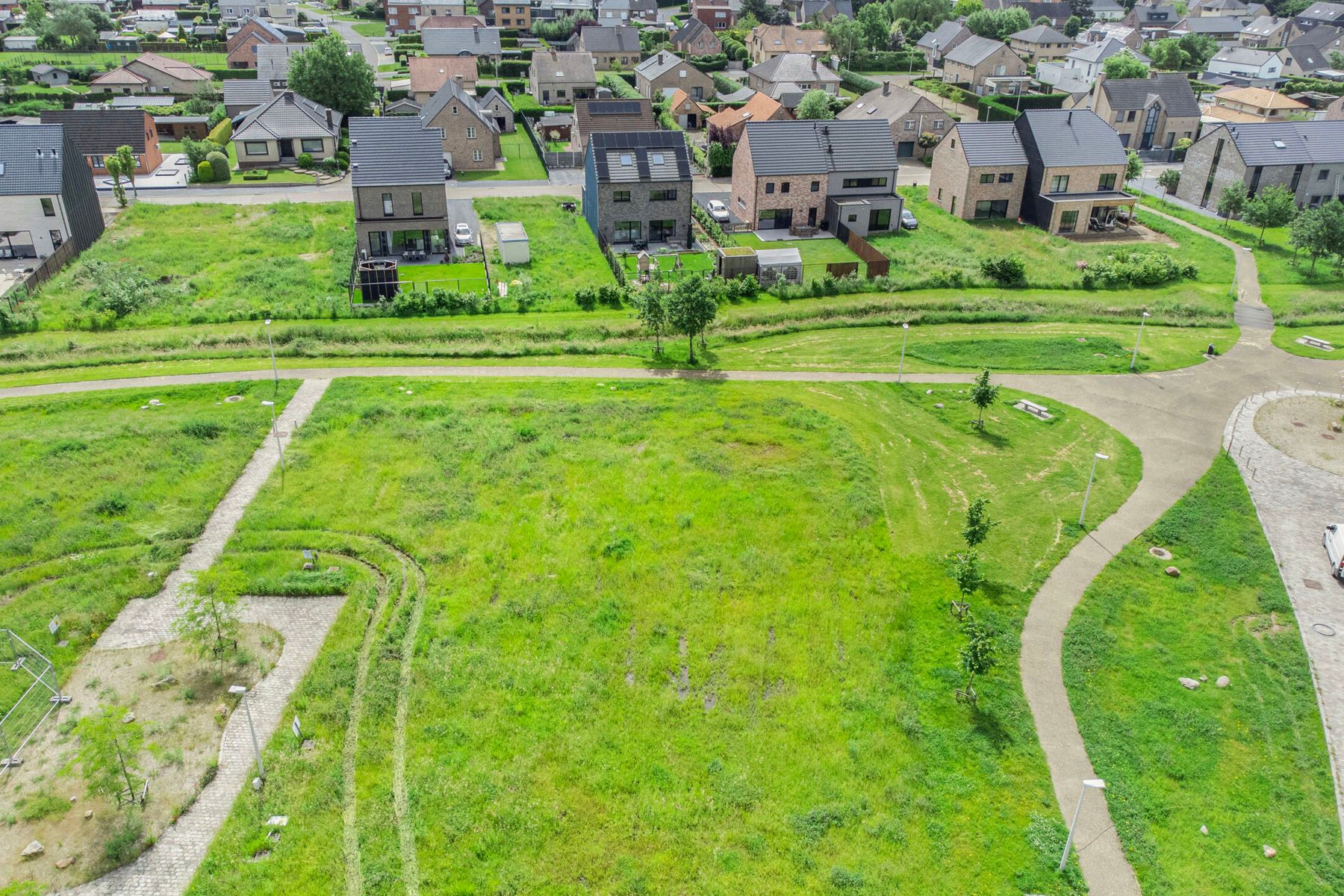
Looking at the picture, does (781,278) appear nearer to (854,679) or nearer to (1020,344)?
(1020,344)

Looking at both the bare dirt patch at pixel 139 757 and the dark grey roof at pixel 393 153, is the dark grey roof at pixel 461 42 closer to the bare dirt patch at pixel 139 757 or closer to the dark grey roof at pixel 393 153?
the dark grey roof at pixel 393 153

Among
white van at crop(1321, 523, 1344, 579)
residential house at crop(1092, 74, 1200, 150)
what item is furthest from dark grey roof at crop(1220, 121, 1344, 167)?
white van at crop(1321, 523, 1344, 579)

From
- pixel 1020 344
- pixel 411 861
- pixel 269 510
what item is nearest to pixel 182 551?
pixel 269 510

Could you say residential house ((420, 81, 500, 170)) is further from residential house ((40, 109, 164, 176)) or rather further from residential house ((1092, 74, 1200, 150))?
residential house ((1092, 74, 1200, 150))

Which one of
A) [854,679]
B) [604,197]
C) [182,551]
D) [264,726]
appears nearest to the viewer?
[264,726]

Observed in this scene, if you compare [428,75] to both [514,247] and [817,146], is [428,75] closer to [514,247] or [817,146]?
[514,247]

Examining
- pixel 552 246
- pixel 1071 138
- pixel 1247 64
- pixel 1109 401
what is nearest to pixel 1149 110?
pixel 1071 138

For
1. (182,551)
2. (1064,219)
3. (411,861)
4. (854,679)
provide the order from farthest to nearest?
(1064,219)
(182,551)
(854,679)
(411,861)
